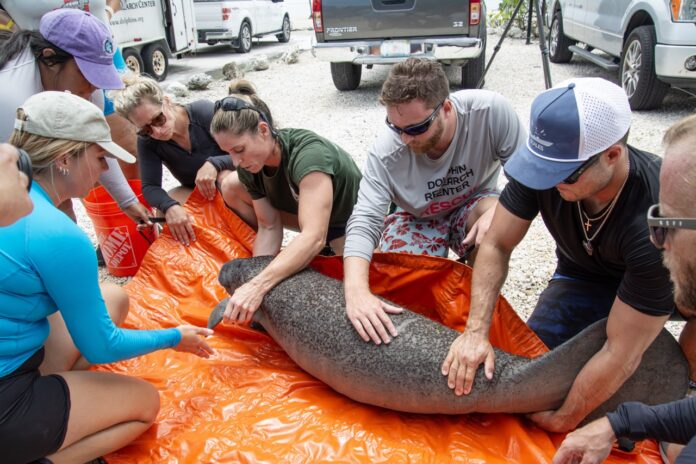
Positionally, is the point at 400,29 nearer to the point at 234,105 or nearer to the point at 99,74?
the point at 234,105

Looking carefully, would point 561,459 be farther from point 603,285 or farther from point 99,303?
point 99,303

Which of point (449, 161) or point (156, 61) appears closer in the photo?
point (449, 161)

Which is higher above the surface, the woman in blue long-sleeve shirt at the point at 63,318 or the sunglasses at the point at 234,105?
the sunglasses at the point at 234,105

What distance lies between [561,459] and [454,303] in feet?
3.51

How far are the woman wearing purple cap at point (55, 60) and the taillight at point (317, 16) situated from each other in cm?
514

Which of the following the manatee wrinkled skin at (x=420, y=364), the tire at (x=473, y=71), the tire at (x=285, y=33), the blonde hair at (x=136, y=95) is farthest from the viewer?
the tire at (x=285, y=33)

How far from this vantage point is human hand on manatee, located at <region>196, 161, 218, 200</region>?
3715 mm

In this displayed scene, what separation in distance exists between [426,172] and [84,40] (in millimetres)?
1931

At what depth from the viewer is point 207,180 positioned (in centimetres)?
371

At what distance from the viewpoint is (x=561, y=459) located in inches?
72.0

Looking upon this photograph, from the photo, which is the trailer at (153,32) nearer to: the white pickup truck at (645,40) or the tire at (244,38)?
the tire at (244,38)

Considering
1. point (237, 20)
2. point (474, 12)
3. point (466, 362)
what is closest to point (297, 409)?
point (466, 362)

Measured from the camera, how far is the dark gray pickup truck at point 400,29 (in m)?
7.34

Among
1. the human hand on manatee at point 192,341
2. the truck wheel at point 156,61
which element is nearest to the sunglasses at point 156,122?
the human hand on manatee at point 192,341
